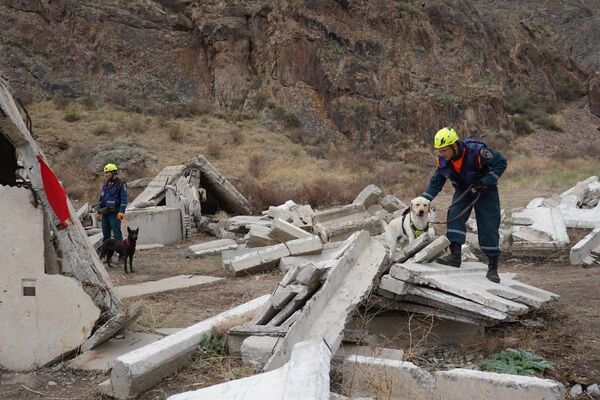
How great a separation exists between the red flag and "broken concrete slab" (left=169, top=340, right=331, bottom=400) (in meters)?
2.50

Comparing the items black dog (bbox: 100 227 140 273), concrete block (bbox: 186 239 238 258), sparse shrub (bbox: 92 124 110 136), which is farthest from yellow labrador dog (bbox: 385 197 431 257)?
sparse shrub (bbox: 92 124 110 136)

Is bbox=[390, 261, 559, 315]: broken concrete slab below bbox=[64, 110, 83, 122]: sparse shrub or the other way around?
below

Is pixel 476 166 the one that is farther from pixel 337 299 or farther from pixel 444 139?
pixel 337 299

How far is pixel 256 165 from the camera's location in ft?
70.3

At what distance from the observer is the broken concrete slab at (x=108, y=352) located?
15.3 feet

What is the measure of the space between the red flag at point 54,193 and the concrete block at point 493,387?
3.28 meters

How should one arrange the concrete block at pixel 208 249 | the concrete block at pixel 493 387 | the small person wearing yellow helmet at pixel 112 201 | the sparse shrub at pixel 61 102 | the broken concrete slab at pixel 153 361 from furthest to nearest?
the sparse shrub at pixel 61 102
the concrete block at pixel 208 249
the small person wearing yellow helmet at pixel 112 201
the broken concrete slab at pixel 153 361
the concrete block at pixel 493 387

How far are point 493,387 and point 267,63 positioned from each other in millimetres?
30324

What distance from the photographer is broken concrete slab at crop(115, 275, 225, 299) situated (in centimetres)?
717

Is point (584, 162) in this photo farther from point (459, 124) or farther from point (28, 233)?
point (28, 233)

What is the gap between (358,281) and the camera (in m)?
4.77

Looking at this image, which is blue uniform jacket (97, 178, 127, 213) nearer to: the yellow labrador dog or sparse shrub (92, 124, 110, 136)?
the yellow labrador dog

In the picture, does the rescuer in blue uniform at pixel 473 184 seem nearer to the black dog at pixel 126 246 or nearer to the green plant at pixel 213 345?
the green plant at pixel 213 345

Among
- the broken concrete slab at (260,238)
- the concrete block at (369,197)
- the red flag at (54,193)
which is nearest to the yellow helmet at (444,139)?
the red flag at (54,193)
